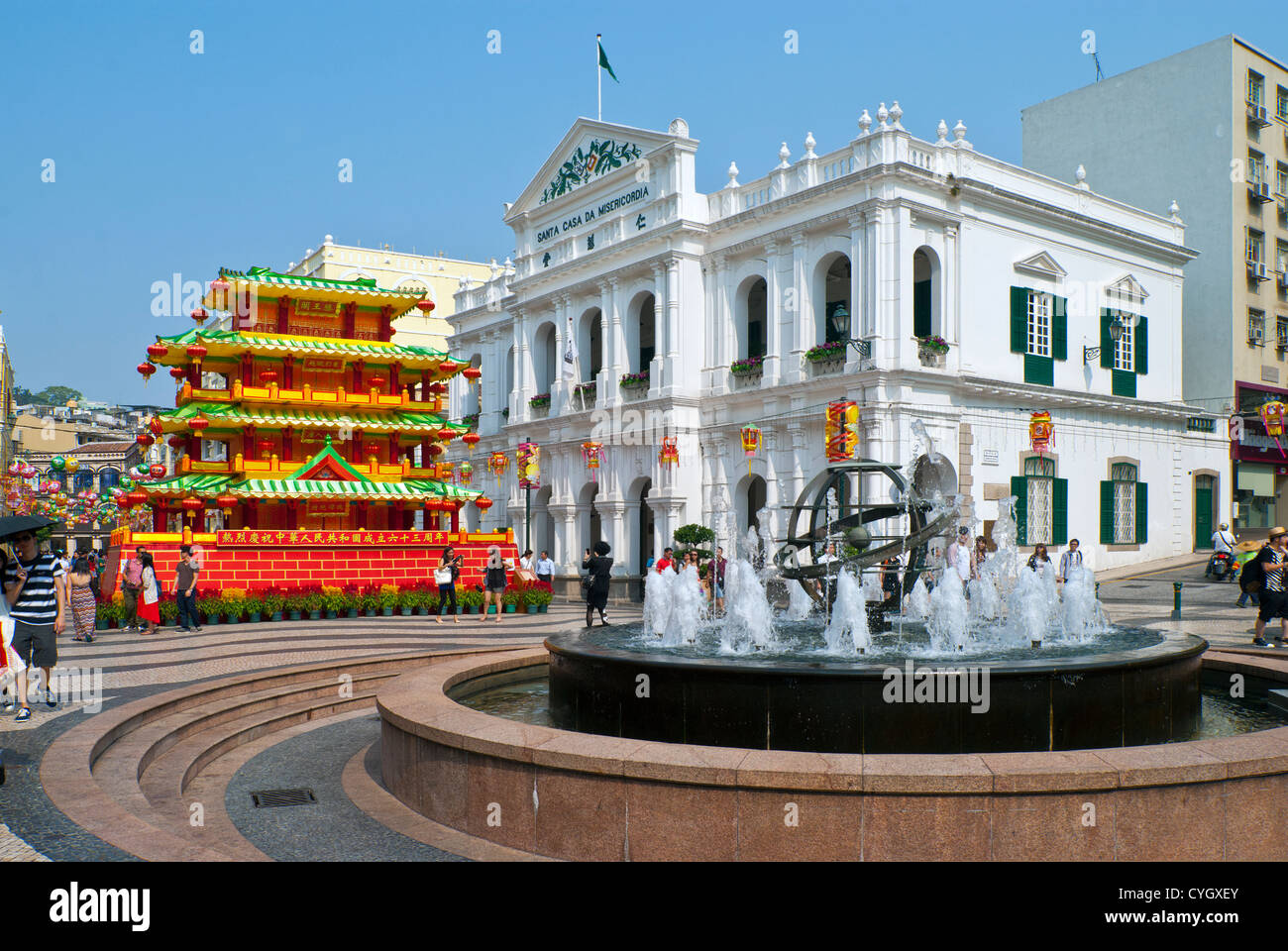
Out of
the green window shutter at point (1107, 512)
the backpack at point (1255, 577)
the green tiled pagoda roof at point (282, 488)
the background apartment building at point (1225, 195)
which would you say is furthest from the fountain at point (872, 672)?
the background apartment building at point (1225, 195)

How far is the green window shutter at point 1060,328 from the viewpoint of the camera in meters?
27.5

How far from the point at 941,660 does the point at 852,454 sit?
1625 cm

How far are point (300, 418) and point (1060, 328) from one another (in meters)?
20.4

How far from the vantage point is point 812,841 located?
5.57m

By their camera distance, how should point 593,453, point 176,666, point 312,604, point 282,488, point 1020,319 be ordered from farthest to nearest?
point 593,453
point 1020,319
point 282,488
point 312,604
point 176,666

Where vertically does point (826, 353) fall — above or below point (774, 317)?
below

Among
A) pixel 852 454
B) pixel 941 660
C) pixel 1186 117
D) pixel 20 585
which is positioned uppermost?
pixel 1186 117

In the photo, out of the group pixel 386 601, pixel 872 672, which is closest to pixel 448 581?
pixel 386 601

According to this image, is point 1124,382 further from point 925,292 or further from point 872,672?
point 872,672

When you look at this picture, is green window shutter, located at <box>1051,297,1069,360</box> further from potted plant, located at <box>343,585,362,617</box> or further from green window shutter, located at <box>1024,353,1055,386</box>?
potted plant, located at <box>343,585,362,617</box>

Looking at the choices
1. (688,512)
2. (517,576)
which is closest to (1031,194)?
(688,512)

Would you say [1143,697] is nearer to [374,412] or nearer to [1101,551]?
[374,412]

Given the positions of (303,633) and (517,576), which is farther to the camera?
(517,576)

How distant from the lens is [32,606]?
8812 mm
